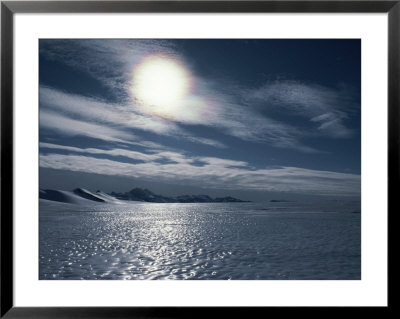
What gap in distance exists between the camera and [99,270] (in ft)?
11.1

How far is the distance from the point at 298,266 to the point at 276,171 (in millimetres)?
8438

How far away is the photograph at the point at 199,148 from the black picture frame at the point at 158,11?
0.20 metres

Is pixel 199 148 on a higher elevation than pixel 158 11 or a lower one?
lower

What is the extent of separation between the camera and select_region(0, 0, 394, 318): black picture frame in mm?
2010

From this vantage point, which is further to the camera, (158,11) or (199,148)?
(199,148)

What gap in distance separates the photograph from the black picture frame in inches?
8.0

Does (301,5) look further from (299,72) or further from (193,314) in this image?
(299,72)

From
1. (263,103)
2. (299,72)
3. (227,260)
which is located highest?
(263,103)

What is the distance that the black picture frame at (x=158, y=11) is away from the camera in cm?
201

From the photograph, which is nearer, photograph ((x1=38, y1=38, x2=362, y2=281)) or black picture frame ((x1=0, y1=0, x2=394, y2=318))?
black picture frame ((x1=0, y1=0, x2=394, y2=318))

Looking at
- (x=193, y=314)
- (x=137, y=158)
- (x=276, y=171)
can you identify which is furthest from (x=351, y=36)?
(x=276, y=171)

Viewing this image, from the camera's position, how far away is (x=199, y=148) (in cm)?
1005

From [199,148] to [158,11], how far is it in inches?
316

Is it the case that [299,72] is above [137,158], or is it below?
above
